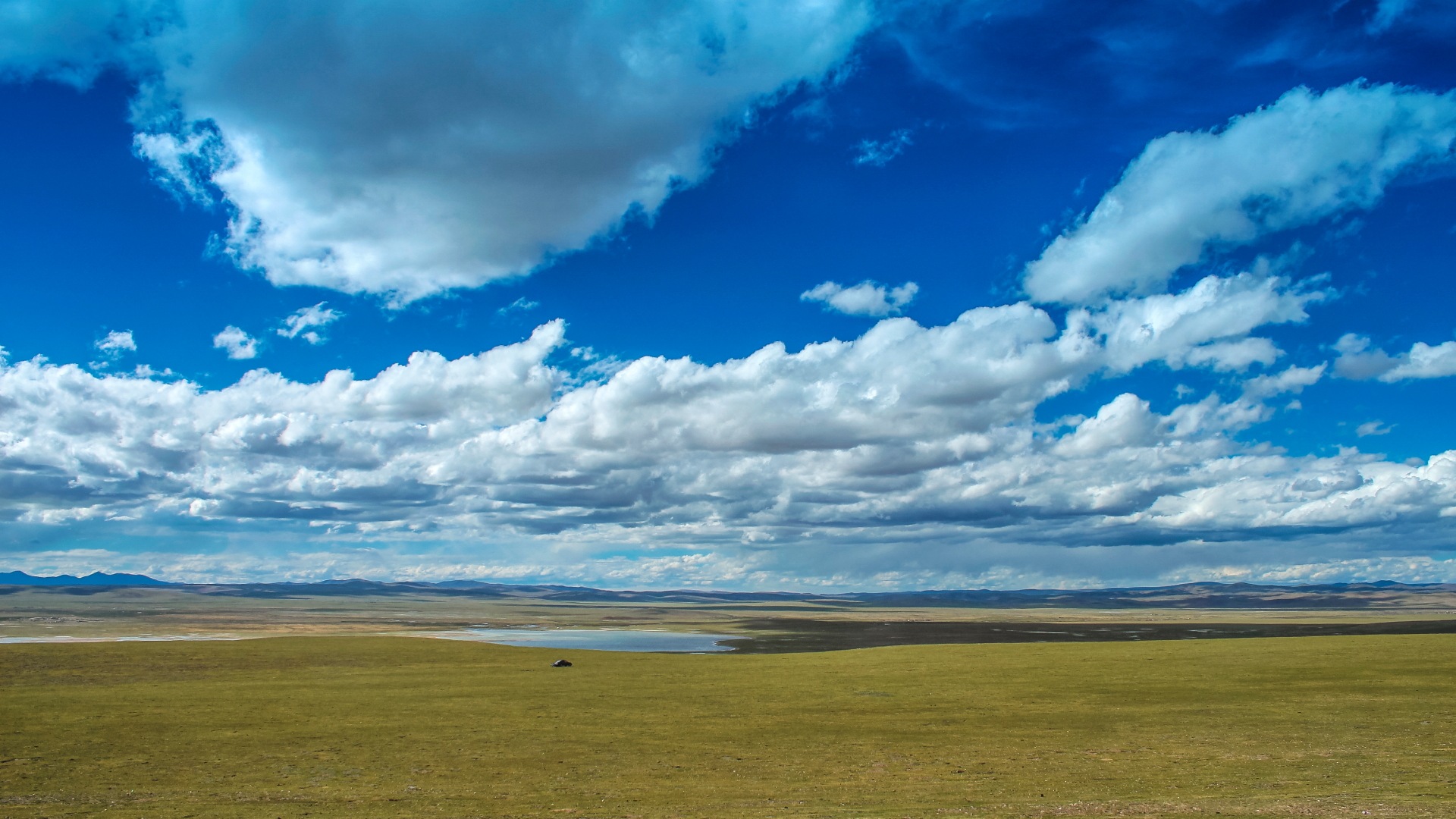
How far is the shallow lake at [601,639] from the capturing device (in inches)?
4092

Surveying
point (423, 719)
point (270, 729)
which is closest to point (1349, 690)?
point (423, 719)

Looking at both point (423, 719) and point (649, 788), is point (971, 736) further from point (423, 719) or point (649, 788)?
point (423, 719)

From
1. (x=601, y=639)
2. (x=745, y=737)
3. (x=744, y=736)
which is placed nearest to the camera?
(x=745, y=737)

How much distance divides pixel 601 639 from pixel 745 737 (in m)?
96.6

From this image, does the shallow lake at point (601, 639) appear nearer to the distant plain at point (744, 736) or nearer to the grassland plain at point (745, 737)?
the distant plain at point (744, 736)

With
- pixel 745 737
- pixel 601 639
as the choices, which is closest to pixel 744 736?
pixel 745 737

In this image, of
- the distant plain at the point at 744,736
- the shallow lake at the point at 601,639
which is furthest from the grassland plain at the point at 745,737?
the shallow lake at the point at 601,639

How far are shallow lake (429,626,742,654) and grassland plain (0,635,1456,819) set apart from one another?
4047cm

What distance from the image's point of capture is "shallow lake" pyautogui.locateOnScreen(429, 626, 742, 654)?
4092 inches

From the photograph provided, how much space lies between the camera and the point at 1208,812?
20047 mm

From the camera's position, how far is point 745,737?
34562mm

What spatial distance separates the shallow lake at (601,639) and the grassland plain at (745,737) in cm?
4047

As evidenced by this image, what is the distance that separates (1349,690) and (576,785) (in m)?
39.6

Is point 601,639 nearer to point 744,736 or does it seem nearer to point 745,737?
point 744,736
